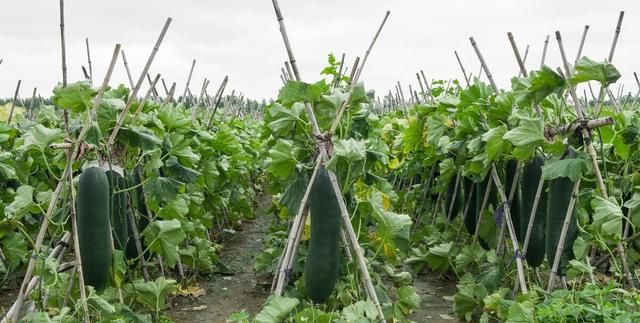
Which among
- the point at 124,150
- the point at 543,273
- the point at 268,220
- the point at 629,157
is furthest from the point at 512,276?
the point at 268,220

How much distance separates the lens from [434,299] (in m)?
6.66

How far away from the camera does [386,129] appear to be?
30.8ft

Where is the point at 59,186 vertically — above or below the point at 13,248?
above

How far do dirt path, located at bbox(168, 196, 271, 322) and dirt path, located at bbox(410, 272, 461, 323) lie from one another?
1603 millimetres

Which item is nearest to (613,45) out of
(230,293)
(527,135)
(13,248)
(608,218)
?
(527,135)

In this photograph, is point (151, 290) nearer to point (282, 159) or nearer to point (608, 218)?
point (282, 159)

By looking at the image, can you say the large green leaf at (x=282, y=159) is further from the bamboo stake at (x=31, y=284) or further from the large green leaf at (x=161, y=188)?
the bamboo stake at (x=31, y=284)

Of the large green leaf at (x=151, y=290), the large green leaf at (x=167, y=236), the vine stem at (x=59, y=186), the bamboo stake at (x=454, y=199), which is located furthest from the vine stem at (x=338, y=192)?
the bamboo stake at (x=454, y=199)

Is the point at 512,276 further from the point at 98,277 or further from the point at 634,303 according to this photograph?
the point at 98,277

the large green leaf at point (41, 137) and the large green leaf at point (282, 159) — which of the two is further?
the large green leaf at point (282, 159)

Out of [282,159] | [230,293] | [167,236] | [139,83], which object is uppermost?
[139,83]

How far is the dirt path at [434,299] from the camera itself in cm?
604

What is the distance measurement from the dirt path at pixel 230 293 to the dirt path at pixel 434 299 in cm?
160

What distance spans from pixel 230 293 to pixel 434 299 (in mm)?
2141
